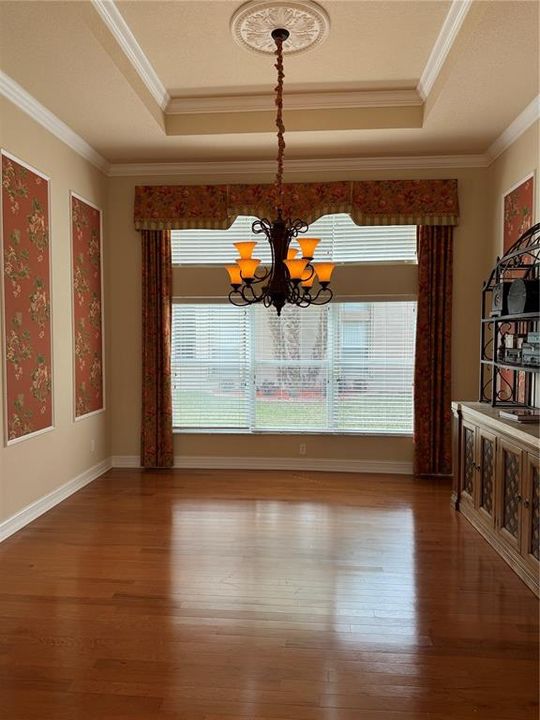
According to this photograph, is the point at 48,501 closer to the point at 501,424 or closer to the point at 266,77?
the point at 501,424

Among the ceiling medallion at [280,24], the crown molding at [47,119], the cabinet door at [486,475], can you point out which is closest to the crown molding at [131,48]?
the ceiling medallion at [280,24]

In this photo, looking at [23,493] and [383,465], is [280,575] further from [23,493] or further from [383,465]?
[383,465]

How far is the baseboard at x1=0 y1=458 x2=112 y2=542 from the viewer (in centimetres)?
395

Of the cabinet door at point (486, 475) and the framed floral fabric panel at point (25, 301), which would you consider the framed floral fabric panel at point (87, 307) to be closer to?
the framed floral fabric panel at point (25, 301)

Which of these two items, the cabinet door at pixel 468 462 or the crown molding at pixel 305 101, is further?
the crown molding at pixel 305 101

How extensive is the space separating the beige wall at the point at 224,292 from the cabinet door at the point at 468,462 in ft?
4.12

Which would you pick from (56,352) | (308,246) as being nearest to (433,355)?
(308,246)

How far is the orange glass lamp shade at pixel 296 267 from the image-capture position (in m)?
3.13

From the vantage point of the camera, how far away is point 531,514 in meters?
3.15

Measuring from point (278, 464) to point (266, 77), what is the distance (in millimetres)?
3781

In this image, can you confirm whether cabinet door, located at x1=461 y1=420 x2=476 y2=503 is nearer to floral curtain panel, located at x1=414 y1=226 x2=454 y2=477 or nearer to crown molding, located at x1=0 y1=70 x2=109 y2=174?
floral curtain panel, located at x1=414 y1=226 x2=454 y2=477

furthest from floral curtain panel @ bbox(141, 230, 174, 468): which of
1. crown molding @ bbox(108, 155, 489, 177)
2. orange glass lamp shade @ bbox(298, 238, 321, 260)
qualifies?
orange glass lamp shade @ bbox(298, 238, 321, 260)

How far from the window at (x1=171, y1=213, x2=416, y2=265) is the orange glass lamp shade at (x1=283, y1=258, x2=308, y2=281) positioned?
2.60 m

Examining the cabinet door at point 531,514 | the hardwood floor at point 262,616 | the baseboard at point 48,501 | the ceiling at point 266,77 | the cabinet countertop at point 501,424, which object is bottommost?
the hardwood floor at point 262,616
